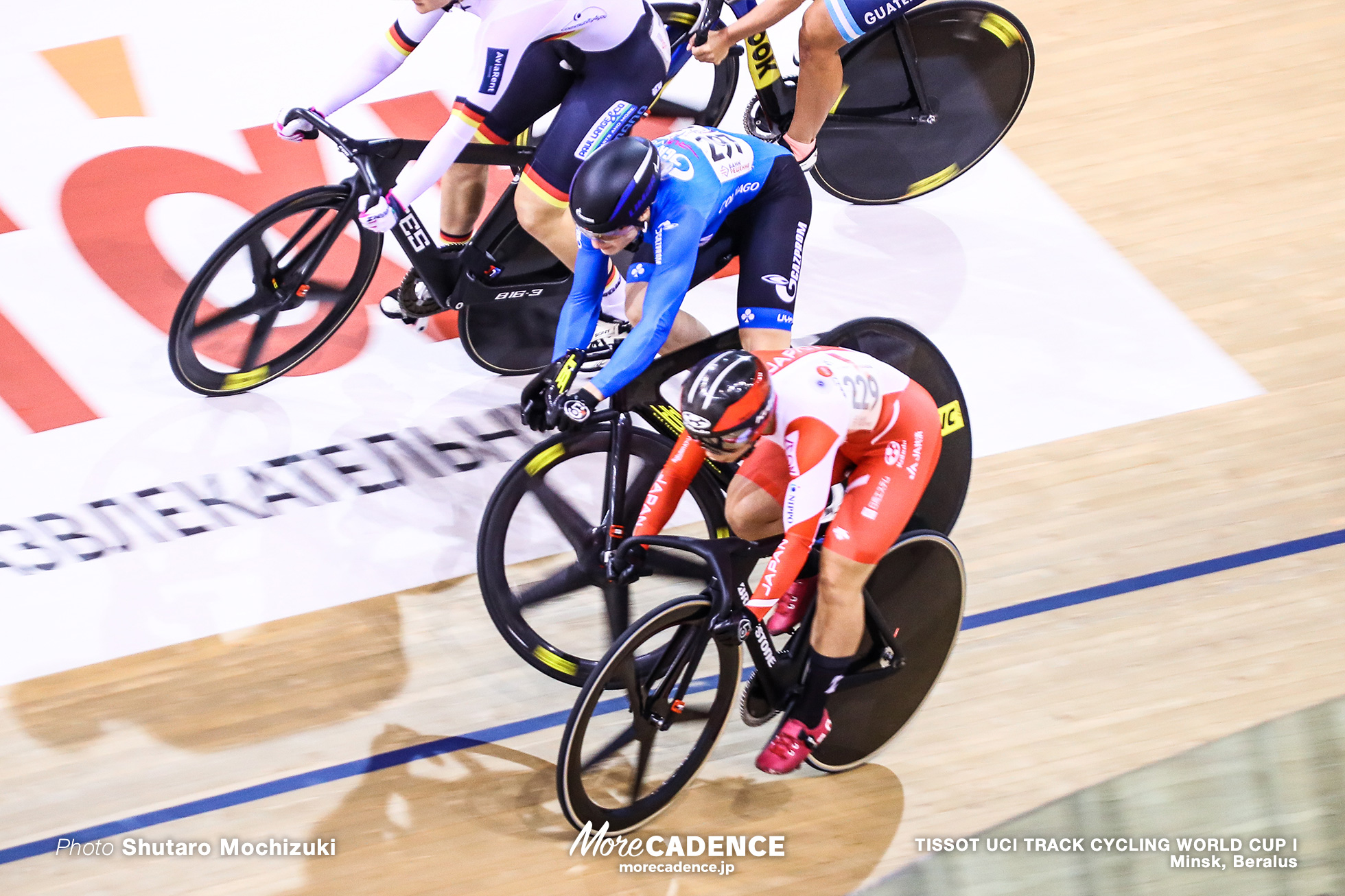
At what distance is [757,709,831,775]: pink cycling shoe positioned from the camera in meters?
3.31

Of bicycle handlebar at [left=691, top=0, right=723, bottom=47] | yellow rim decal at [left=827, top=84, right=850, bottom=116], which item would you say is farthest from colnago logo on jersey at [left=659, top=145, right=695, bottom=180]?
yellow rim decal at [left=827, top=84, right=850, bottom=116]

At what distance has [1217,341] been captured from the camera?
4844 millimetres

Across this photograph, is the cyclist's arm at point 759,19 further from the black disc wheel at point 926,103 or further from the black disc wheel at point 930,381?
the black disc wheel at point 930,381

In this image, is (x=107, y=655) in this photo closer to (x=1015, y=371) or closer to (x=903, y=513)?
(x=903, y=513)

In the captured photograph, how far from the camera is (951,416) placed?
376 centimetres

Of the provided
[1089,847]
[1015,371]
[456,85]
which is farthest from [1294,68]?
[1089,847]

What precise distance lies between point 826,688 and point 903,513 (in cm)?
49

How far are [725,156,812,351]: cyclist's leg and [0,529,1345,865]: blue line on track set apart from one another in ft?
3.47

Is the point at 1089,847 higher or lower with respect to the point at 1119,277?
higher

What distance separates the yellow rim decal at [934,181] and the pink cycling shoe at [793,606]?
103 inches

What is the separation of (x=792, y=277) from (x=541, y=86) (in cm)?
112

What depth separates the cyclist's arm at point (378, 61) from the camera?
162 inches

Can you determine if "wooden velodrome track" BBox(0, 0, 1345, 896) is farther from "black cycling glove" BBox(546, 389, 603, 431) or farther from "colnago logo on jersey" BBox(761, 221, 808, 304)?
"colnago logo on jersey" BBox(761, 221, 808, 304)

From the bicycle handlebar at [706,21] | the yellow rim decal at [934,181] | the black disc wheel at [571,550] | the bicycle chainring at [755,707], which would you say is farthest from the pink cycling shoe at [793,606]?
the yellow rim decal at [934,181]
